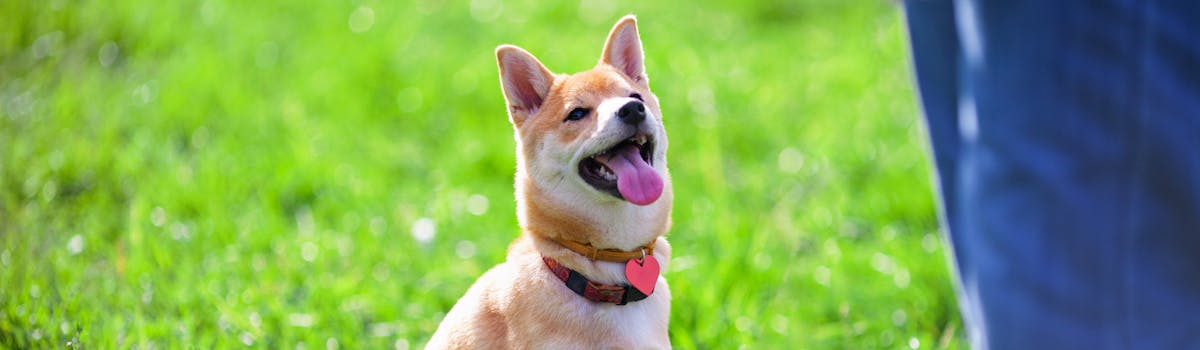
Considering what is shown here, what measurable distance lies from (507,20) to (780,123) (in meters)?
1.95

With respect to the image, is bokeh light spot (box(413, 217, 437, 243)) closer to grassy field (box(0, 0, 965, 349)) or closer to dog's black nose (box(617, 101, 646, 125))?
grassy field (box(0, 0, 965, 349))

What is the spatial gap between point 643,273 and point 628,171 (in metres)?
0.23

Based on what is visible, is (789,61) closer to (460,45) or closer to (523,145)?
Result: (460,45)

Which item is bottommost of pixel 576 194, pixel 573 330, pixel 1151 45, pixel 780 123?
pixel 780 123

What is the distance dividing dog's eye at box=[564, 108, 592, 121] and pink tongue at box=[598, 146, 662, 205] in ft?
0.34

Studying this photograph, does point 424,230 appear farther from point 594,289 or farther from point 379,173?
point 594,289

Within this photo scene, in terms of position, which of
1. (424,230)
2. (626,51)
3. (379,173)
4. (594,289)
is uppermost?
(626,51)

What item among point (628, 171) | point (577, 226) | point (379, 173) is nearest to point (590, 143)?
point (628, 171)

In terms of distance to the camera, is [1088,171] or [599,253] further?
[1088,171]

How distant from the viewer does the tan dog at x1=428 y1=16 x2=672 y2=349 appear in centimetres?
197

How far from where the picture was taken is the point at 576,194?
6.56ft

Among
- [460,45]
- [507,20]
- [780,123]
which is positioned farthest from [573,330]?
[507,20]

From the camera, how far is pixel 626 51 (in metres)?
2.07

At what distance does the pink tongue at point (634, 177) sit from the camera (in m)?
1.80
